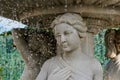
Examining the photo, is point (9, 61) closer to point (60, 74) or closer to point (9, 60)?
point (9, 60)

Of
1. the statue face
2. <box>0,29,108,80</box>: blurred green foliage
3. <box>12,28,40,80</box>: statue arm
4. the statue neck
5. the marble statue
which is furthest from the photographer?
<box>0,29,108,80</box>: blurred green foliage

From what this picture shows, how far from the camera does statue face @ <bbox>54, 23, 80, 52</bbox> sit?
3354 millimetres

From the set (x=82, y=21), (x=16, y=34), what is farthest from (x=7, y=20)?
(x=82, y=21)

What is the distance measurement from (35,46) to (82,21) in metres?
0.64

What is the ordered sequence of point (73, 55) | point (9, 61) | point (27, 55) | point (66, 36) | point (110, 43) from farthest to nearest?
1. point (9, 61)
2. point (110, 43)
3. point (27, 55)
4. point (73, 55)
5. point (66, 36)

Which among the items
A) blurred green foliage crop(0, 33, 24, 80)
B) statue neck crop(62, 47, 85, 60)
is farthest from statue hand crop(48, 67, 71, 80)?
blurred green foliage crop(0, 33, 24, 80)

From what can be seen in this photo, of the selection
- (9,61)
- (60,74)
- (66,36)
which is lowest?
(9,61)

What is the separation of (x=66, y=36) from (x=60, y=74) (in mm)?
321

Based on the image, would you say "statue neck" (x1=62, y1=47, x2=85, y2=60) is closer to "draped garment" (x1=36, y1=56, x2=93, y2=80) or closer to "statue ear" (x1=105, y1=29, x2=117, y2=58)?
"draped garment" (x1=36, y1=56, x2=93, y2=80)

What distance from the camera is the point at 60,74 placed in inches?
134

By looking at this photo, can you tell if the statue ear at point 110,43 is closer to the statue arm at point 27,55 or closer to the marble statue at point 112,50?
the marble statue at point 112,50

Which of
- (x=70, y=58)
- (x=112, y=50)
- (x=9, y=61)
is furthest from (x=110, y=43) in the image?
(x=9, y=61)

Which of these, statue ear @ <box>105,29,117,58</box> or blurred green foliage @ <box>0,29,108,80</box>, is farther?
blurred green foliage @ <box>0,29,108,80</box>

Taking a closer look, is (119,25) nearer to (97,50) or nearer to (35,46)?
(35,46)
